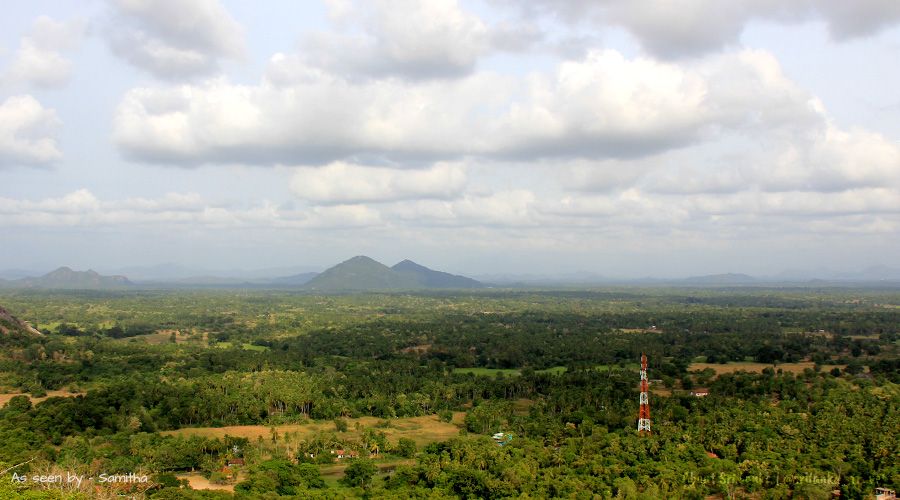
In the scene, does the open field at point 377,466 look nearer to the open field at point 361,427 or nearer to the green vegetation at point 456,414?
the green vegetation at point 456,414

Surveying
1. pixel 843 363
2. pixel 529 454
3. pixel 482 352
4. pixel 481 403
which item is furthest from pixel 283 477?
pixel 843 363

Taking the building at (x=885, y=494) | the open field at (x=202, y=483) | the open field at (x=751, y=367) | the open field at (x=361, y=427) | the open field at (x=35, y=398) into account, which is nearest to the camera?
the building at (x=885, y=494)

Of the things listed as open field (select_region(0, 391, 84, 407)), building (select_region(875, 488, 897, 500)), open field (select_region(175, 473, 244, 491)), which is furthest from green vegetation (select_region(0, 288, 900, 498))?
building (select_region(875, 488, 897, 500))

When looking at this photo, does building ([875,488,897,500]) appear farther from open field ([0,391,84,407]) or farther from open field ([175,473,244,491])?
open field ([0,391,84,407])

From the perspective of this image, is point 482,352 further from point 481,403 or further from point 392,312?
point 392,312

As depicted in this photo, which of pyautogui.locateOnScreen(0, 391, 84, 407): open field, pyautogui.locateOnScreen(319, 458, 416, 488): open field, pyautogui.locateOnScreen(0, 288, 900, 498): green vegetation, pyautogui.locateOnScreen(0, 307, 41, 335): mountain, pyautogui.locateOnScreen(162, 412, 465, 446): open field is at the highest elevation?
pyautogui.locateOnScreen(0, 307, 41, 335): mountain

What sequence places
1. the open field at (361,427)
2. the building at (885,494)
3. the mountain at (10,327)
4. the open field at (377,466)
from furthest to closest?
the mountain at (10,327), the open field at (361,427), the open field at (377,466), the building at (885,494)

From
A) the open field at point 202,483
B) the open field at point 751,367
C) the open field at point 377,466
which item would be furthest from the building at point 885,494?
the open field at point 751,367
